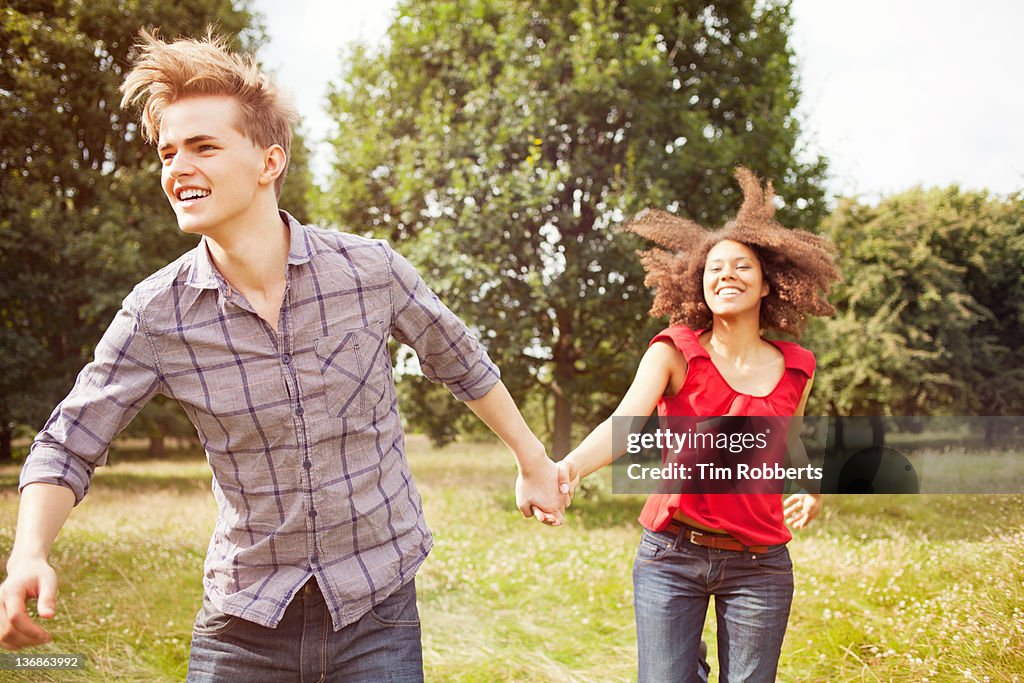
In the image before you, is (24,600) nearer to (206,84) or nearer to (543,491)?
(206,84)

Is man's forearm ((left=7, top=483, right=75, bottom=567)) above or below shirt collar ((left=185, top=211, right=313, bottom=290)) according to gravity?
below

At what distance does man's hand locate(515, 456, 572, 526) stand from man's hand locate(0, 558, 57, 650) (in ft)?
4.85

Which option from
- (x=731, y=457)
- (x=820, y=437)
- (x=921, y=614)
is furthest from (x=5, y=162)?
(x=820, y=437)

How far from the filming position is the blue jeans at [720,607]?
3.00m

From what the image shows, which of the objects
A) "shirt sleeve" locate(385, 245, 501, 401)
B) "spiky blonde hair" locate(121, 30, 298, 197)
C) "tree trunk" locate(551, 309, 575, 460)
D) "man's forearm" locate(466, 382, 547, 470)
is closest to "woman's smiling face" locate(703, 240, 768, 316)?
"man's forearm" locate(466, 382, 547, 470)

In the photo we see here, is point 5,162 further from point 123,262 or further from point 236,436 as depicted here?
point 236,436

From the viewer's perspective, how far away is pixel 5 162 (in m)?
9.55

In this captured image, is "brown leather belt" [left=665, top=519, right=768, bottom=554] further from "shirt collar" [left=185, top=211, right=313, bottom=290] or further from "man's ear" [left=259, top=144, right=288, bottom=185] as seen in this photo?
"man's ear" [left=259, top=144, right=288, bottom=185]

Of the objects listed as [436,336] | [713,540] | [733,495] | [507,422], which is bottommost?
[713,540]

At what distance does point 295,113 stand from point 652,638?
2274mm

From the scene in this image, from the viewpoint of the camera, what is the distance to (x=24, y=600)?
6.33 ft

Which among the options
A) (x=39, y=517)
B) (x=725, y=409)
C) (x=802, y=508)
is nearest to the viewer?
(x=39, y=517)

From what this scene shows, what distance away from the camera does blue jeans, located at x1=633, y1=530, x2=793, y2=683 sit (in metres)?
3.00

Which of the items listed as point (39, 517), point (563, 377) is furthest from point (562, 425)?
point (39, 517)
